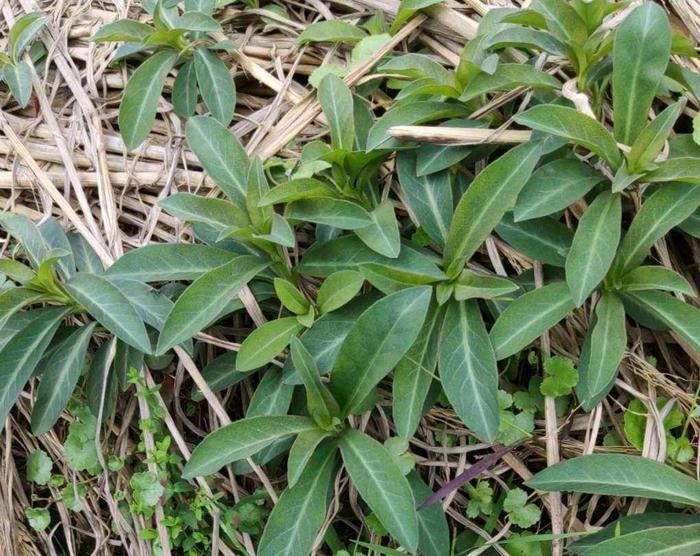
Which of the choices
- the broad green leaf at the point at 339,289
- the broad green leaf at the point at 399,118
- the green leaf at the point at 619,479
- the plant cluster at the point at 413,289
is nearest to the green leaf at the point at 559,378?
the plant cluster at the point at 413,289

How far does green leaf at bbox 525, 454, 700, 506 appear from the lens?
1.05 meters

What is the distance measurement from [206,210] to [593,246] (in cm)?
59

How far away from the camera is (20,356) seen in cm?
124

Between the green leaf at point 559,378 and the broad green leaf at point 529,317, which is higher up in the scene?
the broad green leaf at point 529,317

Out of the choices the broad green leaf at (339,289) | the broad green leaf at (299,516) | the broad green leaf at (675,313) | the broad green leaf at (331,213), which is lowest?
the broad green leaf at (299,516)

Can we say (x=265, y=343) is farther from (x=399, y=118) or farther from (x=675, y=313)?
(x=675, y=313)

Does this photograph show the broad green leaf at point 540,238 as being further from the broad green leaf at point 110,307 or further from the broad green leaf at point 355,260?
the broad green leaf at point 110,307

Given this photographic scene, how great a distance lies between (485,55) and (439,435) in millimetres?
610

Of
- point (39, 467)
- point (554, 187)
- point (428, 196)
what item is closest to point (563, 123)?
point (554, 187)

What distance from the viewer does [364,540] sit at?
1250mm

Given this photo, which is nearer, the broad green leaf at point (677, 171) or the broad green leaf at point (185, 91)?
the broad green leaf at point (677, 171)

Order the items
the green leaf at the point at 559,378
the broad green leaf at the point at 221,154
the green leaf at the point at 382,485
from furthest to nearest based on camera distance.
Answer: the broad green leaf at the point at 221,154
the green leaf at the point at 559,378
the green leaf at the point at 382,485

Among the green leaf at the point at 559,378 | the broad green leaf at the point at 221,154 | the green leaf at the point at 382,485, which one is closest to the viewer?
the green leaf at the point at 382,485

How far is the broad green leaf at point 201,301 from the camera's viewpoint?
3.74 ft
